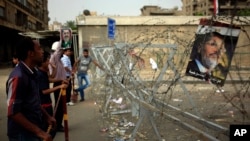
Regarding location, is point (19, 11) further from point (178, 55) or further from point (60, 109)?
point (60, 109)

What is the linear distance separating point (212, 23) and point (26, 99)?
7.16 ft

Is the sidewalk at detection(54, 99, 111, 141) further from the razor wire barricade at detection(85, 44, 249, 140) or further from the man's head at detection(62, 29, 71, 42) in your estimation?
the man's head at detection(62, 29, 71, 42)

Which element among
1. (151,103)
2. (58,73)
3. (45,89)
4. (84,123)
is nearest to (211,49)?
(151,103)

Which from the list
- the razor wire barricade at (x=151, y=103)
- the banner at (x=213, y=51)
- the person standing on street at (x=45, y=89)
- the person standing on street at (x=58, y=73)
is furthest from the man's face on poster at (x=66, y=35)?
the banner at (x=213, y=51)

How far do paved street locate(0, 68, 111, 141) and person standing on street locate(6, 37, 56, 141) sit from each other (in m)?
3.45

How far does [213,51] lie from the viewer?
4469 millimetres

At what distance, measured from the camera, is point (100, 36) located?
2166cm

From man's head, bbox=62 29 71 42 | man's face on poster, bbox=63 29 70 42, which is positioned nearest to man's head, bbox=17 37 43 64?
man's face on poster, bbox=63 29 70 42

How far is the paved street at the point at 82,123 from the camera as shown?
22.4 feet

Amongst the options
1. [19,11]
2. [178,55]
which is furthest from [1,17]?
[178,55]

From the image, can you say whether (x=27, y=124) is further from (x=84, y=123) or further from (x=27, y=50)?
(x=84, y=123)

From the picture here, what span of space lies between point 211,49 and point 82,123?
417 centimetres

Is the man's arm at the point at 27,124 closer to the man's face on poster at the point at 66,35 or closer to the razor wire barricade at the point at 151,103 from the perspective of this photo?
the razor wire barricade at the point at 151,103

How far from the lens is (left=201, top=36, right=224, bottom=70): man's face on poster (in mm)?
4366
